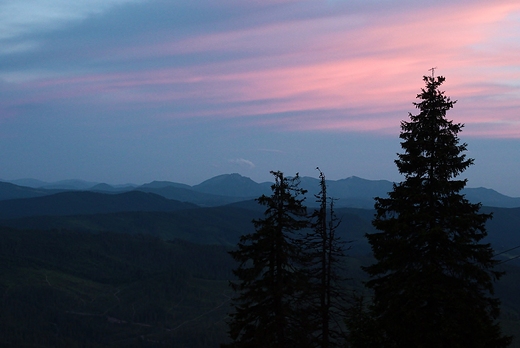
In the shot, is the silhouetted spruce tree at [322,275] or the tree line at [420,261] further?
the silhouetted spruce tree at [322,275]

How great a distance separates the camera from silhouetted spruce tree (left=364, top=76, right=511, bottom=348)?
2611cm

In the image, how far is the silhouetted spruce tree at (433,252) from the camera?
26109mm

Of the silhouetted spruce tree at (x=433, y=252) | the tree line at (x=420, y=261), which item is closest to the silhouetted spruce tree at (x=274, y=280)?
the tree line at (x=420, y=261)

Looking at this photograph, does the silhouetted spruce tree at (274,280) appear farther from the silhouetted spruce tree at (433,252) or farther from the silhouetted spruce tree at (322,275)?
the silhouetted spruce tree at (433,252)

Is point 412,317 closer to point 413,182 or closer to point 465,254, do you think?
point 465,254

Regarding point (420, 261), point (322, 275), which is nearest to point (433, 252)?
point (420, 261)

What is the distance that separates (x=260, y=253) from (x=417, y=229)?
8736mm

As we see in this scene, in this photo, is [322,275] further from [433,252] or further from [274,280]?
[433,252]

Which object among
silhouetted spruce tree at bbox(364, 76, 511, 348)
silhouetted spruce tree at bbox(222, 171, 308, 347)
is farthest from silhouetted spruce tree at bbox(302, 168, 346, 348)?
silhouetted spruce tree at bbox(364, 76, 511, 348)

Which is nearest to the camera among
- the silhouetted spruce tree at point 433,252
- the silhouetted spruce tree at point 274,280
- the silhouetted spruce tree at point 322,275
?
the silhouetted spruce tree at point 433,252

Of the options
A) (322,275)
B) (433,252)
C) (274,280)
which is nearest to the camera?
(433,252)

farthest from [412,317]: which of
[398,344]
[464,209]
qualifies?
[464,209]

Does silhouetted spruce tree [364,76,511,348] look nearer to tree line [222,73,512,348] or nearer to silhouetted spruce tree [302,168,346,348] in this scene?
tree line [222,73,512,348]

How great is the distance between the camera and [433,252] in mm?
26906
